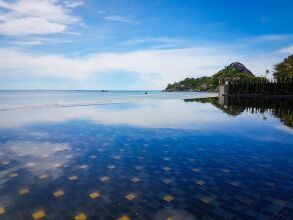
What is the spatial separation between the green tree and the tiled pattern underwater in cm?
7337

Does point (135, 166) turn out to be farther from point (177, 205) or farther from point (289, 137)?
point (289, 137)

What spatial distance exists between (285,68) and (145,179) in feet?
279

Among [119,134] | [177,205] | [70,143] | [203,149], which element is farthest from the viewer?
[119,134]

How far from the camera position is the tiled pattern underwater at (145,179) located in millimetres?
4742

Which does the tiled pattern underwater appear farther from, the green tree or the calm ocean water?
the green tree

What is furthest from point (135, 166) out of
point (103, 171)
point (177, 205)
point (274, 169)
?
point (274, 169)

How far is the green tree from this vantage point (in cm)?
7332

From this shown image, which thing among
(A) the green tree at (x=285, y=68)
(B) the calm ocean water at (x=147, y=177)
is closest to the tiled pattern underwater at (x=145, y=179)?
(B) the calm ocean water at (x=147, y=177)

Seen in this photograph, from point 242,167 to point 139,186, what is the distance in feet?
11.4

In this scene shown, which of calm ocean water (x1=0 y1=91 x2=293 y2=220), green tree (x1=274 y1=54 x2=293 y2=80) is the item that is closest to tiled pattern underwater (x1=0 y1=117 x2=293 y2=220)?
calm ocean water (x1=0 y1=91 x2=293 y2=220)

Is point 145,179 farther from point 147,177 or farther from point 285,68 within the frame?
point 285,68

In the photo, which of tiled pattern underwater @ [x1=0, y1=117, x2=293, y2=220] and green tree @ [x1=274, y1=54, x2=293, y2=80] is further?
green tree @ [x1=274, y1=54, x2=293, y2=80]

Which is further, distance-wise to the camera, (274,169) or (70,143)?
(70,143)

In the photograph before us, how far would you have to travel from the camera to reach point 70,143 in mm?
10672
